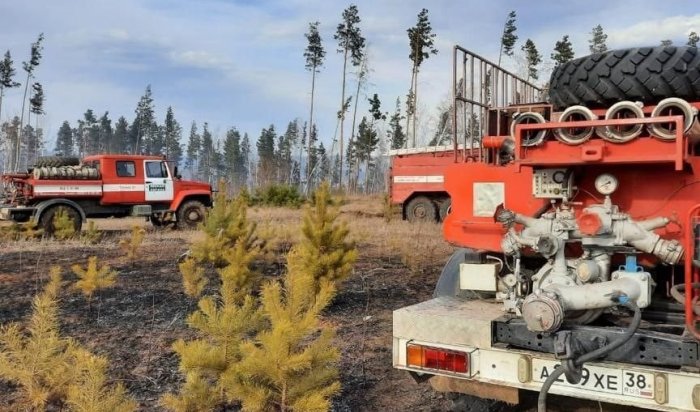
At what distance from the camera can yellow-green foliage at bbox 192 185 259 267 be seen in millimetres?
8039

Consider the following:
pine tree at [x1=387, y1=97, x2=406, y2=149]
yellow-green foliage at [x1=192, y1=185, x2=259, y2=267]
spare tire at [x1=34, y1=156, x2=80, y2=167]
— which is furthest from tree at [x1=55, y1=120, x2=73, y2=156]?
yellow-green foliage at [x1=192, y1=185, x2=259, y2=267]

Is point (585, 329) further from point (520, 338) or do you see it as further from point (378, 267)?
point (378, 267)

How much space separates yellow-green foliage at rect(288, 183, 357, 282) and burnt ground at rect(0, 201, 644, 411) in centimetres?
40

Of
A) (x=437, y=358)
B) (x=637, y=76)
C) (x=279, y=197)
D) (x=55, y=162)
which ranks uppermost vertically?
(x=55, y=162)

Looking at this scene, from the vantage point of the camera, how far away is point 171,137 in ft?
274

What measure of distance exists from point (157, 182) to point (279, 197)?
32.3 feet

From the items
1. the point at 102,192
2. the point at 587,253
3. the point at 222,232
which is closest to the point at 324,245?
the point at 222,232

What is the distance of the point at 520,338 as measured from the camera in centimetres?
270

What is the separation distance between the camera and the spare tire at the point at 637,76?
115 inches

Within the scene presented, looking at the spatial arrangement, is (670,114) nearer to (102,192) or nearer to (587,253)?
(587,253)

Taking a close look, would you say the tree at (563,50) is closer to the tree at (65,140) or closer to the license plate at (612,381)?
the license plate at (612,381)

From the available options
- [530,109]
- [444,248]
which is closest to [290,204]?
[444,248]

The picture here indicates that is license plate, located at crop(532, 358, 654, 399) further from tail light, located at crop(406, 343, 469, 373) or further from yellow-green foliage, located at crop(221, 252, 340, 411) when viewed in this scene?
yellow-green foliage, located at crop(221, 252, 340, 411)

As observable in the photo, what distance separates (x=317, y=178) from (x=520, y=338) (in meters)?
65.4
